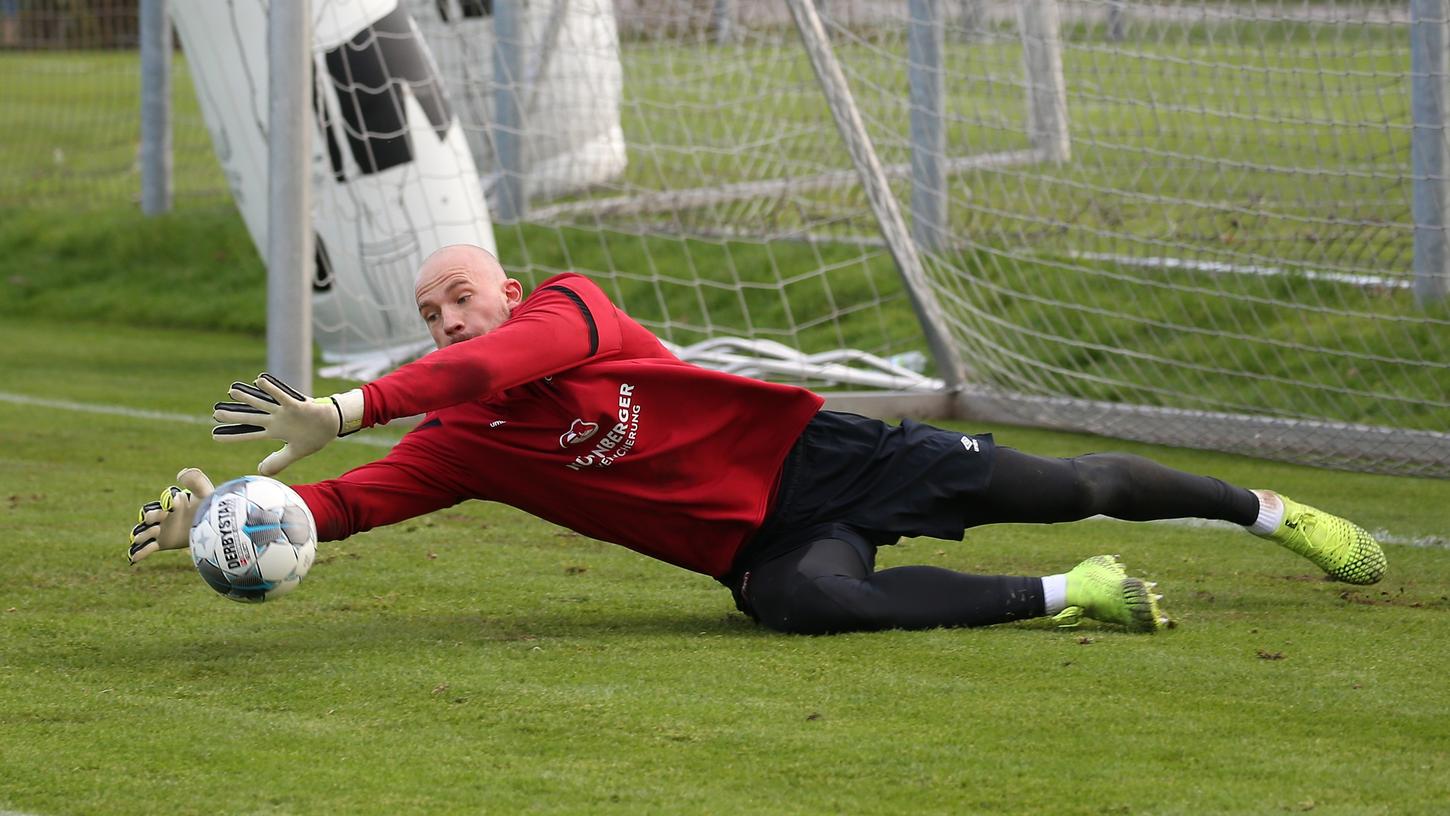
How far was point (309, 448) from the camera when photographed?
11.7ft

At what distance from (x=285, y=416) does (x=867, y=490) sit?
1.44 m

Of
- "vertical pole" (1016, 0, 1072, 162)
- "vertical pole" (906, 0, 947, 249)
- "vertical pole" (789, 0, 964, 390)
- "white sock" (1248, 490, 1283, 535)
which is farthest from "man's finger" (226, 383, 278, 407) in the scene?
"vertical pole" (1016, 0, 1072, 162)

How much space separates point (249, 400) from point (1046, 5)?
550 cm

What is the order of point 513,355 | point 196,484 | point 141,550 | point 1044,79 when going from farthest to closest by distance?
point 1044,79 → point 196,484 → point 141,550 → point 513,355

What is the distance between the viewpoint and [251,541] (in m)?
3.82

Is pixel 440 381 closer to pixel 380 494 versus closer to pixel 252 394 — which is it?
pixel 252 394

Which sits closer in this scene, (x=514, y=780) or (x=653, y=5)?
(x=514, y=780)

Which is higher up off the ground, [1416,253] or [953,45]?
[953,45]

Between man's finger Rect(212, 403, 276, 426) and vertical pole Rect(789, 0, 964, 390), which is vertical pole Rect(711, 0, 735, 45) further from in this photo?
man's finger Rect(212, 403, 276, 426)

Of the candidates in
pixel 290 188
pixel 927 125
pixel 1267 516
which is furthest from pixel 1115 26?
pixel 1267 516

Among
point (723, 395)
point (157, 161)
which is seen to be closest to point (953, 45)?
point (723, 395)

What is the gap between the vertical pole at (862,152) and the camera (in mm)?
7516

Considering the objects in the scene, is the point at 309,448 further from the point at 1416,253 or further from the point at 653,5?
the point at 653,5

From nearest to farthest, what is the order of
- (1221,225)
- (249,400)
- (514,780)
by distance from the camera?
(514,780)
(249,400)
(1221,225)
